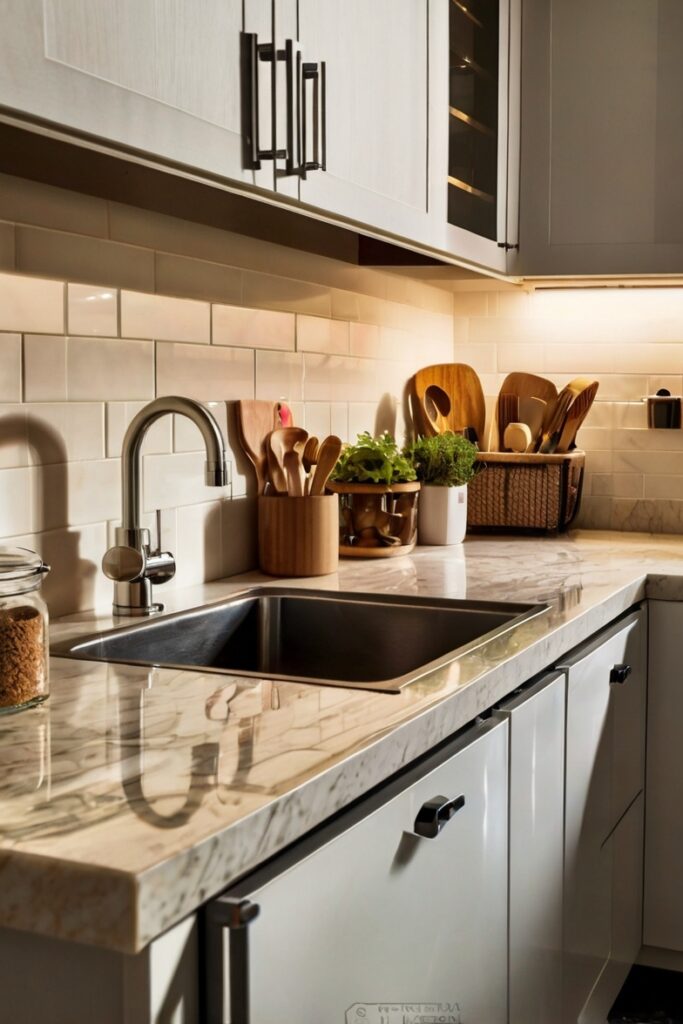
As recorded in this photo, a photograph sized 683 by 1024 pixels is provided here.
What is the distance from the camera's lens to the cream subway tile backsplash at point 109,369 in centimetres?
174

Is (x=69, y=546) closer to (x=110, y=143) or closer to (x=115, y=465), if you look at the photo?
(x=115, y=465)

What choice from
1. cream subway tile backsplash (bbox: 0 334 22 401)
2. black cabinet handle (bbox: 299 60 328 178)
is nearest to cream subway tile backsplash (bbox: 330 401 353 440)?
black cabinet handle (bbox: 299 60 328 178)

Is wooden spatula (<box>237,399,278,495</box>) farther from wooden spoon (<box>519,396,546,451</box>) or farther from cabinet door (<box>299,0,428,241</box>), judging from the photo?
wooden spoon (<box>519,396,546,451</box>)

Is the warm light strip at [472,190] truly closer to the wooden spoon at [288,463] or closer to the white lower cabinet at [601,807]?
the wooden spoon at [288,463]

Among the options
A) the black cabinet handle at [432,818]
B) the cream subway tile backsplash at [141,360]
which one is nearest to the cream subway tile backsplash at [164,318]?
the cream subway tile backsplash at [141,360]

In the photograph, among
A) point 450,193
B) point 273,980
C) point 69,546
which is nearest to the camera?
point 273,980

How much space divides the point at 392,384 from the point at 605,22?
0.96 meters

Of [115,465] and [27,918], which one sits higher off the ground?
[115,465]

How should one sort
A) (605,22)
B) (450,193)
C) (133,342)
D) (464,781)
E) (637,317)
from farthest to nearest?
(637,317) → (605,22) → (450,193) → (133,342) → (464,781)

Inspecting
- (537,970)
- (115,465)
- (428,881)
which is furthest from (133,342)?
(537,970)

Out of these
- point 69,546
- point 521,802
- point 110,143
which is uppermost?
point 110,143

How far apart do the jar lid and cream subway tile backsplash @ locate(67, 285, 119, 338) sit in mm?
518

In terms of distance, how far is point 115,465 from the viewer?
1.84 meters

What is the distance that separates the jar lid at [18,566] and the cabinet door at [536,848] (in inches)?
24.4
